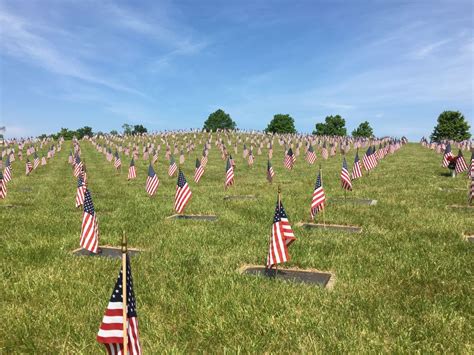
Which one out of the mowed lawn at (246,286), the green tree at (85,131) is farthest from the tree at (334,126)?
the mowed lawn at (246,286)

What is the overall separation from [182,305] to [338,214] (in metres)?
7.65

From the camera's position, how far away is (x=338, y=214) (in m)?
13.1

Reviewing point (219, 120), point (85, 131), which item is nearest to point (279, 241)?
point (219, 120)

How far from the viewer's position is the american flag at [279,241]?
7324 mm

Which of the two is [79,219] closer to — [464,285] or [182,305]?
[182,305]

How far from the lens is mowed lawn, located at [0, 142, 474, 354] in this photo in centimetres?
538

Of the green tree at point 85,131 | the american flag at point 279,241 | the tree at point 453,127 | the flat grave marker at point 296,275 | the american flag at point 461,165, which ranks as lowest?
the flat grave marker at point 296,275

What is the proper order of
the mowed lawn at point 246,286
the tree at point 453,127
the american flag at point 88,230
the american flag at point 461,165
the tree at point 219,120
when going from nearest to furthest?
the mowed lawn at point 246,286
the american flag at point 88,230
the american flag at point 461,165
the tree at point 453,127
the tree at point 219,120

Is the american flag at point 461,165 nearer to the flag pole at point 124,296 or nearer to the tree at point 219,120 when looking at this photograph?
the flag pole at point 124,296

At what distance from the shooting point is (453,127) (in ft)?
334

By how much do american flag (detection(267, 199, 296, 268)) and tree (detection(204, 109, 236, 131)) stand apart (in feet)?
485

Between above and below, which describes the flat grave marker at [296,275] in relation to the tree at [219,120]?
below

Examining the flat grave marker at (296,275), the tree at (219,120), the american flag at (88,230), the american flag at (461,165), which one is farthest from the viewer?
the tree at (219,120)

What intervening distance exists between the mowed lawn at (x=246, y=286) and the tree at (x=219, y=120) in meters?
142
